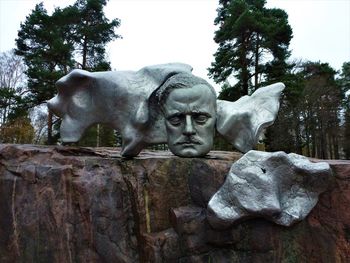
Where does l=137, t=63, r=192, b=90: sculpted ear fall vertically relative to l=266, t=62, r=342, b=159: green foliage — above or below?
below

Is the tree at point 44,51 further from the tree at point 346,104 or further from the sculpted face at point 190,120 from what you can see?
the tree at point 346,104

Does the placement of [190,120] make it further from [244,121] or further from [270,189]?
[270,189]

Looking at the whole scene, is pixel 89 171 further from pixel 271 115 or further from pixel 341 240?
pixel 341 240

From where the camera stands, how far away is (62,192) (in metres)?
3.29

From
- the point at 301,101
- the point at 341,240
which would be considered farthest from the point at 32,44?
the point at 341,240

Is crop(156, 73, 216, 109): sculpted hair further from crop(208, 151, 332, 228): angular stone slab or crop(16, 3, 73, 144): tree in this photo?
crop(16, 3, 73, 144): tree

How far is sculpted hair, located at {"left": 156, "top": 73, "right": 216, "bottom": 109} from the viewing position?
350 cm

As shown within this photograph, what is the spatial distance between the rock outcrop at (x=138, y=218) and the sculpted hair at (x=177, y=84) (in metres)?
0.61

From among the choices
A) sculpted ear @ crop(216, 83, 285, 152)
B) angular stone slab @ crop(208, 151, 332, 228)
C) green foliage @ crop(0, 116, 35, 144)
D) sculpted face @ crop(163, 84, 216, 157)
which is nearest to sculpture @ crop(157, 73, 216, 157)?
sculpted face @ crop(163, 84, 216, 157)

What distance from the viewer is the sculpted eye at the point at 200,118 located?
3470 millimetres

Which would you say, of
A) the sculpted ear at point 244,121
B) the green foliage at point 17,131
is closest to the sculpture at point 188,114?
the sculpted ear at point 244,121

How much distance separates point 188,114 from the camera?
343 cm

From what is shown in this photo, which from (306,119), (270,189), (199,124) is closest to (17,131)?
(306,119)

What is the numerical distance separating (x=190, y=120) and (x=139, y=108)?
510mm
